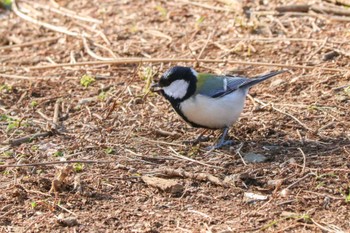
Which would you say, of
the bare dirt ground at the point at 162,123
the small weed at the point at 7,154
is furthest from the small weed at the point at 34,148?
Answer: the small weed at the point at 7,154

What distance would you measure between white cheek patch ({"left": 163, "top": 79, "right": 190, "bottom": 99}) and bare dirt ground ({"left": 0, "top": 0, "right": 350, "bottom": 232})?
0.36 meters

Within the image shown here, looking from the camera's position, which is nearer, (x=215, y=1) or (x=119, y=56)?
(x=119, y=56)

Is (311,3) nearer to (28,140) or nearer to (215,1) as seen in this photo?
(215,1)

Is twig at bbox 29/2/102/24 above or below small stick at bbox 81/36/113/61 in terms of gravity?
below

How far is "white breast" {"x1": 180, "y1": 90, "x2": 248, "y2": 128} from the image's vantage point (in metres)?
5.37

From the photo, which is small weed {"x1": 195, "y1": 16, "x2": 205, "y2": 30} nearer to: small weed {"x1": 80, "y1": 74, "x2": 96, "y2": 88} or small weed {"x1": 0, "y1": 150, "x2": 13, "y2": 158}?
small weed {"x1": 80, "y1": 74, "x2": 96, "y2": 88}

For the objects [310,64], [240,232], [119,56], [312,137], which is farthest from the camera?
[119,56]

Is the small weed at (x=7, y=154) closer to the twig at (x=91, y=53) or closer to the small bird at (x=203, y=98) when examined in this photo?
the small bird at (x=203, y=98)

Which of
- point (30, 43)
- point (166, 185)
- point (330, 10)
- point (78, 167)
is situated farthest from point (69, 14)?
point (166, 185)

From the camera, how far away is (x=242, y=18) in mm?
7512

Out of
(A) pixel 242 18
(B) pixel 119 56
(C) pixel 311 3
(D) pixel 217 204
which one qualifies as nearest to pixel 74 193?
(D) pixel 217 204

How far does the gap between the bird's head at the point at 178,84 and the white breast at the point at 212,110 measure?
64 mm

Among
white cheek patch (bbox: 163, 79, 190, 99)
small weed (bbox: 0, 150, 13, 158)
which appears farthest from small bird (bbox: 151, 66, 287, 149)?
small weed (bbox: 0, 150, 13, 158)

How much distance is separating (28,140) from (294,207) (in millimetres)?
2194
